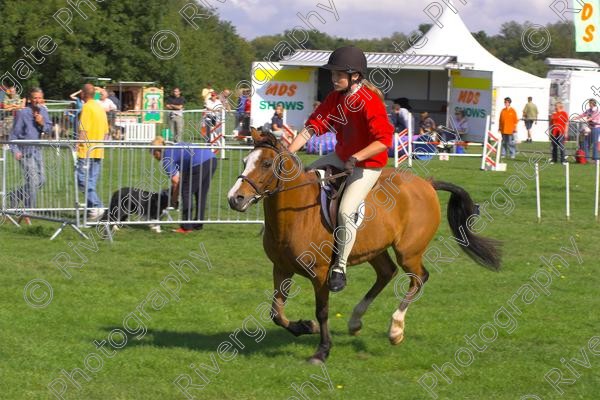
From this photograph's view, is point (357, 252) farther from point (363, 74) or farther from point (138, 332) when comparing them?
point (138, 332)

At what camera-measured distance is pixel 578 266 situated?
12.0m

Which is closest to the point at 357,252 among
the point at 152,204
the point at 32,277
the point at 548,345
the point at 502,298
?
the point at 548,345

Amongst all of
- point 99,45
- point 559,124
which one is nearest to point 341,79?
point 559,124

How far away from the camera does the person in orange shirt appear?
93.8 feet

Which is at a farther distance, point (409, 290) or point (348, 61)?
point (409, 290)

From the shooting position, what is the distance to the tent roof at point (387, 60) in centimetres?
3269

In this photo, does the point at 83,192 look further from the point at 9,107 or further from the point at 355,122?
the point at 9,107

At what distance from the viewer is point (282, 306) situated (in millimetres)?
7906

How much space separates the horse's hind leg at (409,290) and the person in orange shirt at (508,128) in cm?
2053

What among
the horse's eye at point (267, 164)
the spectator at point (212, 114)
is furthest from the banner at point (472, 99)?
the horse's eye at point (267, 164)

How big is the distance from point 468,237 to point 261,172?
2.97 m

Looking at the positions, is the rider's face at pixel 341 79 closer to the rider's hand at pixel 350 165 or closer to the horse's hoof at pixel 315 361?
the rider's hand at pixel 350 165

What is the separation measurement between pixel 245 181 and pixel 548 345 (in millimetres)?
3175

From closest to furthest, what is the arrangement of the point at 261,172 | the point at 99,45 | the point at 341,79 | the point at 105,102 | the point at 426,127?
1. the point at 261,172
2. the point at 341,79
3. the point at 105,102
4. the point at 426,127
5. the point at 99,45
